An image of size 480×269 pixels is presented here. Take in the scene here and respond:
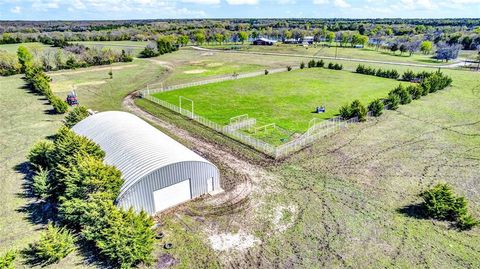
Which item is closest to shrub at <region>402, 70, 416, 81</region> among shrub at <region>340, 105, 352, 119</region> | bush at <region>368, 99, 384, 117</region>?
bush at <region>368, 99, 384, 117</region>

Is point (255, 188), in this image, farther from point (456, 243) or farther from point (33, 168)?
point (33, 168)

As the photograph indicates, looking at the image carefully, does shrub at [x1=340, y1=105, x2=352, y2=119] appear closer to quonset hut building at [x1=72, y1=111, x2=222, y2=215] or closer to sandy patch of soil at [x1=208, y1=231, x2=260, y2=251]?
quonset hut building at [x1=72, y1=111, x2=222, y2=215]

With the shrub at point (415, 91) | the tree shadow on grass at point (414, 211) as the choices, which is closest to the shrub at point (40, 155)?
the tree shadow on grass at point (414, 211)

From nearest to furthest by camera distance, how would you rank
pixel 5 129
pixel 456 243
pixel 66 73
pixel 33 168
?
1. pixel 456 243
2. pixel 33 168
3. pixel 5 129
4. pixel 66 73

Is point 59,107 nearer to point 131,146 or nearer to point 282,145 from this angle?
point 131,146

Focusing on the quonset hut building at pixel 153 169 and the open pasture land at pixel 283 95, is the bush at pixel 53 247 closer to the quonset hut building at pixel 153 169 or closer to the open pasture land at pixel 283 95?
the quonset hut building at pixel 153 169

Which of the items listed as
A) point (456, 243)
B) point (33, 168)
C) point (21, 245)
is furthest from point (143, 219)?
point (456, 243)

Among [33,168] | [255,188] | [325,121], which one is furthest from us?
[325,121]
